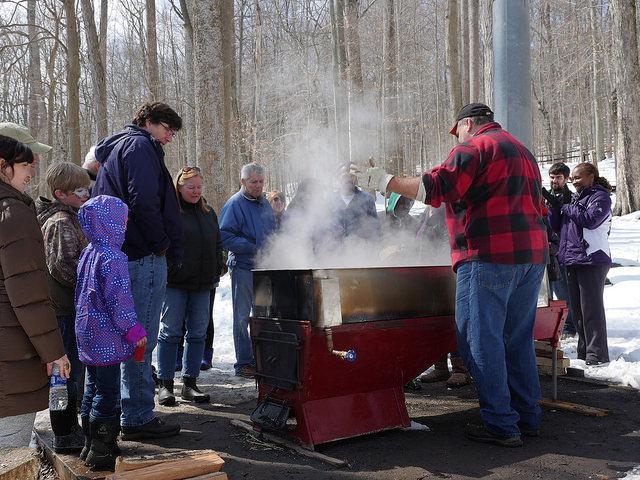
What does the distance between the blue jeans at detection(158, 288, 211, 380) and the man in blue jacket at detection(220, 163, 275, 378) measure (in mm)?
839

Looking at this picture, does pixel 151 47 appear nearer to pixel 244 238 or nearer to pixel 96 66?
pixel 96 66

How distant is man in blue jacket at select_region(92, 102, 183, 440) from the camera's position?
13.2 ft

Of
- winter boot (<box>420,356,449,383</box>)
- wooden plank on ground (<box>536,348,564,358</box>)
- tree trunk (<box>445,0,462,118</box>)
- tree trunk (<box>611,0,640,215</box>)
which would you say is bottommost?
winter boot (<box>420,356,449,383</box>)

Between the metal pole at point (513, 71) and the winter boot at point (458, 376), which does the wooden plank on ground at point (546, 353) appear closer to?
the winter boot at point (458, 376)

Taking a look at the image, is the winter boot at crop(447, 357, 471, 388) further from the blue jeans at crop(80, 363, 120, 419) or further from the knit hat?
the knit hat

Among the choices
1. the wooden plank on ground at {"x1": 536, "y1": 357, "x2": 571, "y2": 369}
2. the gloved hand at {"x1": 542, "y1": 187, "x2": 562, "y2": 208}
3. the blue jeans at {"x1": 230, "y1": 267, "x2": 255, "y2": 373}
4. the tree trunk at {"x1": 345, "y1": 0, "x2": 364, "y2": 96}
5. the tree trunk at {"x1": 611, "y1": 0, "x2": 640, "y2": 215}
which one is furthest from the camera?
the tree trunk at {"x1": 345, "y1": 0, "x2": 364, "y2": 96}

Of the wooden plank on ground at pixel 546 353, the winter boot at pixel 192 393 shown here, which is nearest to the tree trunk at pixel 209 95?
the winter boot at pixel 192 393

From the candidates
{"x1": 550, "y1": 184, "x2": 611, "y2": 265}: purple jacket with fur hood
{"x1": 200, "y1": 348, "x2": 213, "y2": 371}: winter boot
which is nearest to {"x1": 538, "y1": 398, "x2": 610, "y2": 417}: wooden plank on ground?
{"x1": 550, "y1": 184, "x2": 611, "y2": 265}: purple jacket with fur hood

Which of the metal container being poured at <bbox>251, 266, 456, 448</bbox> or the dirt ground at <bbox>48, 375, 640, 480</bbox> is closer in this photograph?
the dirt ground at <bbox>48, 375, 640, 480</bbox>

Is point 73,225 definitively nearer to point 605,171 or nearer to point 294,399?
point 294,399

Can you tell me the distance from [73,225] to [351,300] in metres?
2.06

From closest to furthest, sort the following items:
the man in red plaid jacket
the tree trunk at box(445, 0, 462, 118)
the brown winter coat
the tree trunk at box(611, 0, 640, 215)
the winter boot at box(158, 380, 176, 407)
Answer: the brown winter coat
the man in red plaid jacket
the winter boot at box(158, 380, 176, 407)
the tree trunk at box(611, 0, 640, 215)
the tree trunk at box(445, 0, 462, 118)

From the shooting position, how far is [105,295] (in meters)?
3.44

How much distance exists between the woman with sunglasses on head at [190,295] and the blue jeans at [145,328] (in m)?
0.91
